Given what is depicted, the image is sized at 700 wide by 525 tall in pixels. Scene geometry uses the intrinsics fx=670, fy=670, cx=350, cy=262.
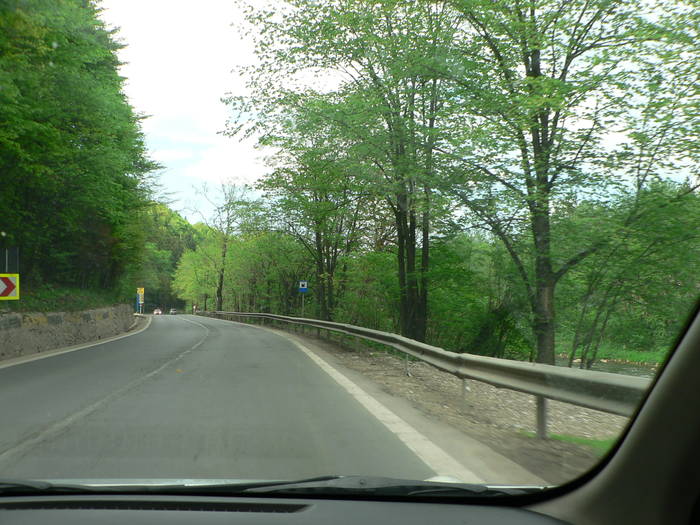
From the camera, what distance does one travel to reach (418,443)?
628 cm

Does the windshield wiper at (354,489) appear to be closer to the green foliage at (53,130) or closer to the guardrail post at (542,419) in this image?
the guardrail post at (542,419)

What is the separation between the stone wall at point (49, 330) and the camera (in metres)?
17.6

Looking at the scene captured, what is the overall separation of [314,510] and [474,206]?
51.3 feet

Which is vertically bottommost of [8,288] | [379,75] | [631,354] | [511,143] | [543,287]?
[631,354]

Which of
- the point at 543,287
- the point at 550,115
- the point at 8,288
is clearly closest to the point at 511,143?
the point at 550,115

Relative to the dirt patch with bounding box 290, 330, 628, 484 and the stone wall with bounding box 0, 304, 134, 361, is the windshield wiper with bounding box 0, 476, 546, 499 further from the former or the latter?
the stone wall with bounding box 0, 304, 134, 361

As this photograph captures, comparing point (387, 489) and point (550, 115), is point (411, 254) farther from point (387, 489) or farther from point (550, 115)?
point (387, 489)

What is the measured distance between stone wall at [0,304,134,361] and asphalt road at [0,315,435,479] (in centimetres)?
527

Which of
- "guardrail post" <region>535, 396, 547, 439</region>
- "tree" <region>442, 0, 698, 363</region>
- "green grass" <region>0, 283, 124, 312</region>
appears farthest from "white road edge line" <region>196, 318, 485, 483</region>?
"green grass" <region>0, 283, 124, 312</region>

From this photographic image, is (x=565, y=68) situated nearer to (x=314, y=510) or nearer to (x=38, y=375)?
(x=38, y=375)

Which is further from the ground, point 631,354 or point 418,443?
point 631,354

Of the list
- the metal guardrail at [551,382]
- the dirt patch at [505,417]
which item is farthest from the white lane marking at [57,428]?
the metal guardrail at [551,382]

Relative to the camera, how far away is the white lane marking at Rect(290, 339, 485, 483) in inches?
201

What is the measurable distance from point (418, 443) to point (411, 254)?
771 inches
